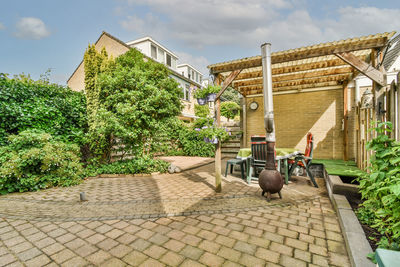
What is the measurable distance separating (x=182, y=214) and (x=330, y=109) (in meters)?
7.31

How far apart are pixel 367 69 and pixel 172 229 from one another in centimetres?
428

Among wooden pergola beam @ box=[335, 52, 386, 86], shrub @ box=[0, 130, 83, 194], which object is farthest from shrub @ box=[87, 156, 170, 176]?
wooden pergola beam @ box=[335, 52, 386, 86]

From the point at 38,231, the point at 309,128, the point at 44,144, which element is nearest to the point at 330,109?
the point at 309,128

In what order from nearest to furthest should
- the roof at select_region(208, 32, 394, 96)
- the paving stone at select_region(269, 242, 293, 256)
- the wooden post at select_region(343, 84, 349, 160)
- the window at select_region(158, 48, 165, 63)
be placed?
the paving stone at select_region(269, 242, 293, 256)
the roof at select_region(208, 32, 394, 96)
the wooden post at select_region(343, 84, 349, 160)
the window at select_region(158, 48, 165, 63)

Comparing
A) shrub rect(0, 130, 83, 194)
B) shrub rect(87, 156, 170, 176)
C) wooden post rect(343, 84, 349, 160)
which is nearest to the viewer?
shrub rect(0, 130, 83, 194)

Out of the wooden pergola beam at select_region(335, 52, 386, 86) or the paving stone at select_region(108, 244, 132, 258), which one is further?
the wooden pergola beam at select_region(335, 52, 386, 86)

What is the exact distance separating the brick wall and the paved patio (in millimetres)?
4064

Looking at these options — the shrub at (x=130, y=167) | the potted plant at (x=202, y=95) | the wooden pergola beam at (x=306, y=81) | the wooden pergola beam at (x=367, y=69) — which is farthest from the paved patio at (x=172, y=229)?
the wooden pergola beam at (x=306, y=81)

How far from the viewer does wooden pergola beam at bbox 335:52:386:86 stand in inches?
130

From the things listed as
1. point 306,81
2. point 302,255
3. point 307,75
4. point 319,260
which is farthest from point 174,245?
point 306,81

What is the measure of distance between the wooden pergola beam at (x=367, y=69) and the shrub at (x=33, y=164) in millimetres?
6757

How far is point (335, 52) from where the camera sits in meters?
3.46

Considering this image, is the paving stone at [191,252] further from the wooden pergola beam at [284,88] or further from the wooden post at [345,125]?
the wooden post at [345,125]

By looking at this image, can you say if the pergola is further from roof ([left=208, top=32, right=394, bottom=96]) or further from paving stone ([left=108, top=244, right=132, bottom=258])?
paving stone ([left=108, top=244, right=132, bottom=258])
